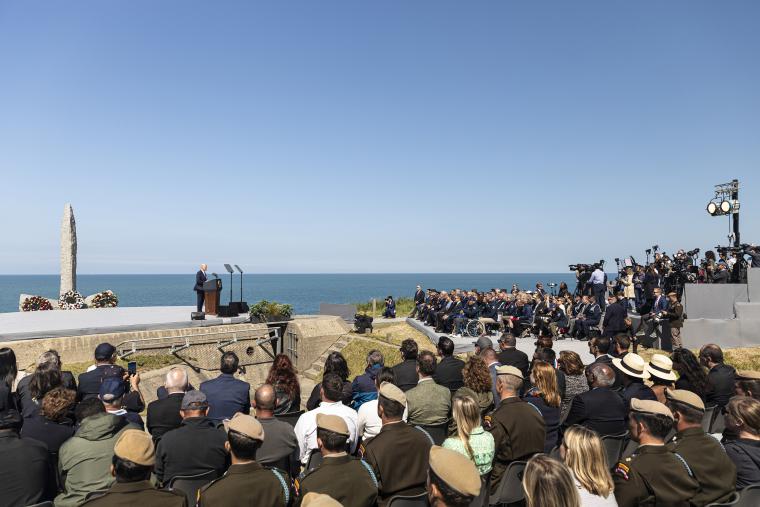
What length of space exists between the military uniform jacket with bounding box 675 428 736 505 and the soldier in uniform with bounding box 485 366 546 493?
1068 millimetres

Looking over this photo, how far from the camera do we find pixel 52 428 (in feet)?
14.3

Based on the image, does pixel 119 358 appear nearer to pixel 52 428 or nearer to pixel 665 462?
pixel 52 428

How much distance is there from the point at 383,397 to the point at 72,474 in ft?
7.75

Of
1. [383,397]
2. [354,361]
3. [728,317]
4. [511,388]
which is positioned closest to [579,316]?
[728,317]

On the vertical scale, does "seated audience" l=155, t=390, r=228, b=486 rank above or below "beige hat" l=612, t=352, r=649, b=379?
below

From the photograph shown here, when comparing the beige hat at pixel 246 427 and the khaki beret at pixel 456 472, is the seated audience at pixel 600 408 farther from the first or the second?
the beige hat at pixel 246 427

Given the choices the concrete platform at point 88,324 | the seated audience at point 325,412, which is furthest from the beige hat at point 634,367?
the concrete platform at point 88,324

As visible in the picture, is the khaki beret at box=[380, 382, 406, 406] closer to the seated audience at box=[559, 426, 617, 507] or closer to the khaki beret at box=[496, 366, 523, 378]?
the khaki beret at box=[496, 366, 523, 378]

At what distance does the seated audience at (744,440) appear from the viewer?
3.81 meters

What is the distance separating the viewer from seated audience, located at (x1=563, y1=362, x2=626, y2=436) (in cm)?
481

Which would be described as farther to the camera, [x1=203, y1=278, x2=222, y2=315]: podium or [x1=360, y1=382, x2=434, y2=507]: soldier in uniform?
[x1=203, y1=278, x2=222, y2=315]: podium

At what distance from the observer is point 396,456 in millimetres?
3809

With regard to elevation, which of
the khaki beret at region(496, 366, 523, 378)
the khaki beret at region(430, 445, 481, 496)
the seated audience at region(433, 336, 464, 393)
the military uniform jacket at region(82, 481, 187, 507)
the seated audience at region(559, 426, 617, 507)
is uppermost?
the khaki beret at region(496, 366, 523, 378)

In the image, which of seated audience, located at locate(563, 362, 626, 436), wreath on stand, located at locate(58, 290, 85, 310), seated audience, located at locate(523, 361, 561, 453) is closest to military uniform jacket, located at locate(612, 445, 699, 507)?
seated audience, located at locate(563, 362, 626, 436)
